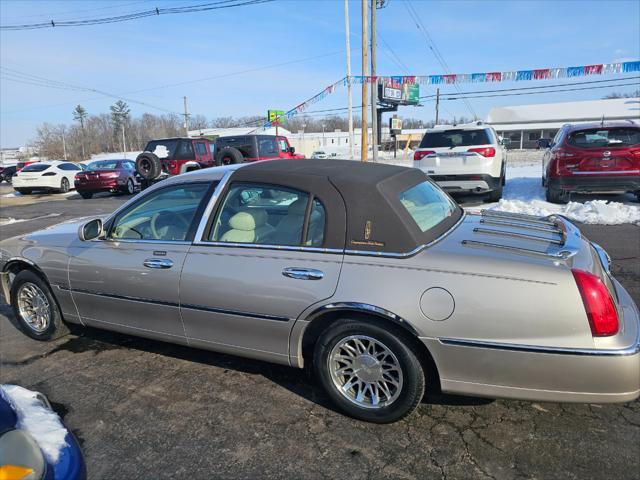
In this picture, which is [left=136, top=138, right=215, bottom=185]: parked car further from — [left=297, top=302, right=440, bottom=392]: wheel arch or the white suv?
[left=297, top=302, right=440, bottom=392]: wheel arch

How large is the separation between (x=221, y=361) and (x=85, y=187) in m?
15.8

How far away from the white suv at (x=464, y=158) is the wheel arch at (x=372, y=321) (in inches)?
298

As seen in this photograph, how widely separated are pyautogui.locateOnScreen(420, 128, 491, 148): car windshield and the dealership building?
159ft

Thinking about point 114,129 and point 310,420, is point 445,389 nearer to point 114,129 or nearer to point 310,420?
point 310,420

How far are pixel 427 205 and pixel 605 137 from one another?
754 cm

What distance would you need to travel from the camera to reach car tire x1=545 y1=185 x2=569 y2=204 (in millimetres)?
9554

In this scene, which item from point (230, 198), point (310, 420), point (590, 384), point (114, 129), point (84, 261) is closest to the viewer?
point (590, 384)

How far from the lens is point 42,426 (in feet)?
6.64

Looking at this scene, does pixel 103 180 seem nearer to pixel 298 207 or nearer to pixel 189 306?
pixel 189 306

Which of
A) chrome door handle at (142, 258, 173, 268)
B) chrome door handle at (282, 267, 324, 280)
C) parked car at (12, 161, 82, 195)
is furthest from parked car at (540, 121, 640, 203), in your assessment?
parked car at (12, 161, 82, 195)

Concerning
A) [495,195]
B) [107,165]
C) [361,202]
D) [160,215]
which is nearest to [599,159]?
[495,195]

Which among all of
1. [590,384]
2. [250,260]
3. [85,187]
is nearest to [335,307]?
[250,260]

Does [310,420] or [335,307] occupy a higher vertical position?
[335,307]

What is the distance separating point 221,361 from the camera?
366 centimetres
